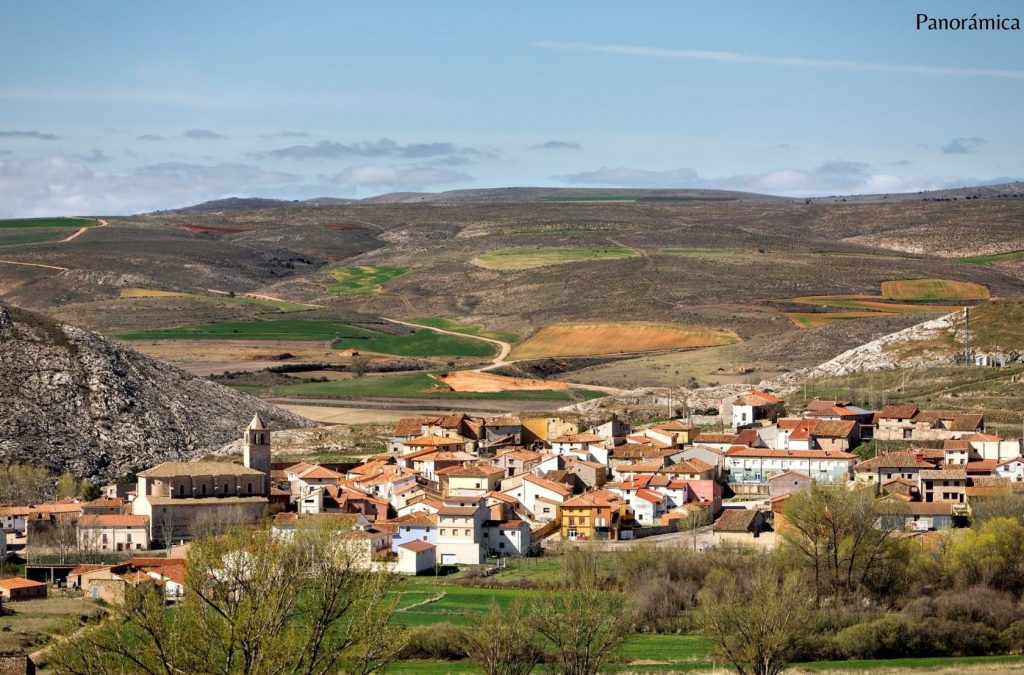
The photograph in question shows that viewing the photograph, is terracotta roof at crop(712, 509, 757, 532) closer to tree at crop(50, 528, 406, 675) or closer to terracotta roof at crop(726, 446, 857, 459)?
terracotta roof at crop(726, 446, 857, 459)

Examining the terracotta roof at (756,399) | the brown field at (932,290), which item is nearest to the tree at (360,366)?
the terracotta roof at (756,399)

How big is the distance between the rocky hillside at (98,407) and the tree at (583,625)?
132ft

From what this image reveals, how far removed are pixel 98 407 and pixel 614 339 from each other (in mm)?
65875

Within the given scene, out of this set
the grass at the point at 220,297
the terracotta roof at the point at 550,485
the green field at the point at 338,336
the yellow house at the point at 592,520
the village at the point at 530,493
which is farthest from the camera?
the grass at the point at 220,297

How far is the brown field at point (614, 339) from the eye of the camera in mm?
141125

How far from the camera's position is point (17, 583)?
178ft

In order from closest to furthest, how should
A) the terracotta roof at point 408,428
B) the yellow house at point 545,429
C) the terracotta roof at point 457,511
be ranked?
the terracotta roof at point 457,511 → the terracotta roof at point 408,428 → the yellow house at point 545,429

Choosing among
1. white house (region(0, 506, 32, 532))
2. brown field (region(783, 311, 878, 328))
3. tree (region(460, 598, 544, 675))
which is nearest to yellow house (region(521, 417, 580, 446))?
white house (region(0, 506, 32, 532))

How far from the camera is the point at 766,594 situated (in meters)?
46.2

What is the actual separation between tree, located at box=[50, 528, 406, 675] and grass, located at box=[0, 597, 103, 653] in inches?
368

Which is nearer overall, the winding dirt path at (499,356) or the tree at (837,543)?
the tree at (837,543)

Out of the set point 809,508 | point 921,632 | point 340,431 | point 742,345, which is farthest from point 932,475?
point 742,345

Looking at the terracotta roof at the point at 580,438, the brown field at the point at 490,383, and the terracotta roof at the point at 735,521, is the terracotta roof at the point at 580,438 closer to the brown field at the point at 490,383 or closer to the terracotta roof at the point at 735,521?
A: the terracotta roof at the point at 735,521

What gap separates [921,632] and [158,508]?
30.2 meters
